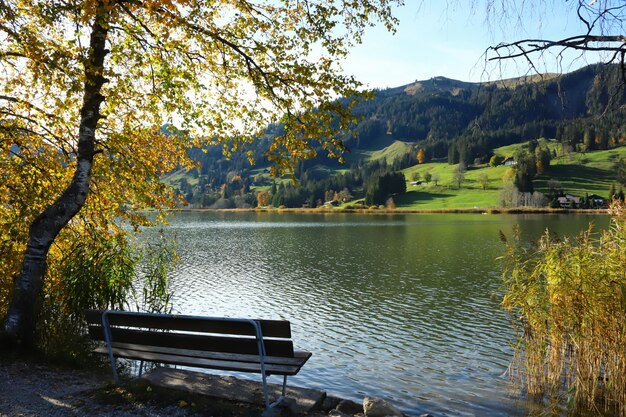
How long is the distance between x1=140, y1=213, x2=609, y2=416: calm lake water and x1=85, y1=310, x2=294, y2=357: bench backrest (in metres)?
5.76

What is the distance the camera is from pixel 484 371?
45.6 feet

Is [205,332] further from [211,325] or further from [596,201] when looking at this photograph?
[596,201]

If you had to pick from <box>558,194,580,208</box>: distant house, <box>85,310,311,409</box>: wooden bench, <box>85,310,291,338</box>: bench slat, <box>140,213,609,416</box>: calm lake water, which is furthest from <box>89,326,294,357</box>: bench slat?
<box>558,194,580,208</box>: distant house

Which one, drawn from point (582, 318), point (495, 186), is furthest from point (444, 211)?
point (582, 318)

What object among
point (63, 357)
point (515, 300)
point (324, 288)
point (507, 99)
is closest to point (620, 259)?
point (515, 300)

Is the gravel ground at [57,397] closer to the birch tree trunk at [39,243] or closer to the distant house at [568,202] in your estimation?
the birch tree trunk at [39,243]

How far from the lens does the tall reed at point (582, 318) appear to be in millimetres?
8719

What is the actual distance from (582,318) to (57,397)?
9510 mm

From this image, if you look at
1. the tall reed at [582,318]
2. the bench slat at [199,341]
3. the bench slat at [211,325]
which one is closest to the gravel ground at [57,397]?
the bench slat at [199,341]

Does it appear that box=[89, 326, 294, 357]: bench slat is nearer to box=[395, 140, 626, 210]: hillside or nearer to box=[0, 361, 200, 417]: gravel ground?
box=[0, 361, 200, 417]: gravel ground

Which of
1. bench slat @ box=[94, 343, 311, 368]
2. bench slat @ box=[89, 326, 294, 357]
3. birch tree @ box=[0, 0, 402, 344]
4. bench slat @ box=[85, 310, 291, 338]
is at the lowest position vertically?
bench slat @ box=[94, 343, 311, 368]

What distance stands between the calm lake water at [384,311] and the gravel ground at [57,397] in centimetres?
595

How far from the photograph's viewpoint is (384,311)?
2277cm

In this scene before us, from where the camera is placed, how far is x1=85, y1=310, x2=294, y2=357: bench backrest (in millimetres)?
6559
